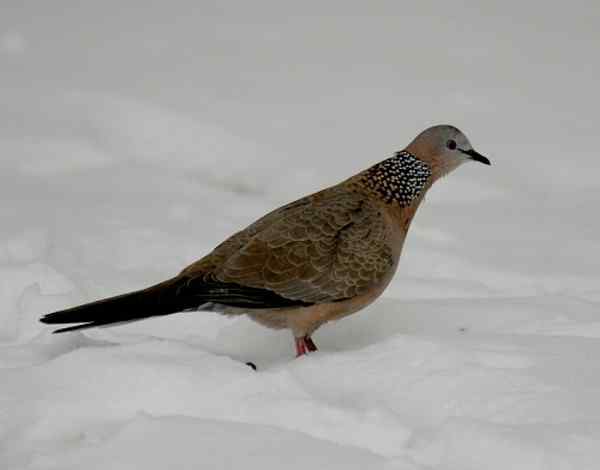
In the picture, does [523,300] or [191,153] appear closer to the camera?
[523,300]

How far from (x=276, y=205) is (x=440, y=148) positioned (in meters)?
2.18

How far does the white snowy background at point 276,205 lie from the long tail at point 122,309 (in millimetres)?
129

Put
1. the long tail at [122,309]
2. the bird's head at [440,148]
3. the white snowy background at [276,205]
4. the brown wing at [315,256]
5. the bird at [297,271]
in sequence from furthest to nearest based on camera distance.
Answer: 1. the bird's head at [440,148]
2. the brown wing at [315,256]
3. the bird at [297,271]
4. the long tail at [122,309]
5. the white snowy background at [276,205]

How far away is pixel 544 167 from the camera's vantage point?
316 inches

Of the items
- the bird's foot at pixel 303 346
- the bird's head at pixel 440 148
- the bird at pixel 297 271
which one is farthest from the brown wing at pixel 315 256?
the bird's head at pixel 440 148

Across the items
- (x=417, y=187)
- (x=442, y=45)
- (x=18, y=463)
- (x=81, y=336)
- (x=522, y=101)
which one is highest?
(x=442, y=45)

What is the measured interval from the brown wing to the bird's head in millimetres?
540

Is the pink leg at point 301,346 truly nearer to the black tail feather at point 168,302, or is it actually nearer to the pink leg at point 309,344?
the pink leg at point 309,344

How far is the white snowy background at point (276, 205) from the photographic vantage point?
3.71m

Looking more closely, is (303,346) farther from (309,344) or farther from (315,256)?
(315,256)

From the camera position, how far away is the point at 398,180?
5.14 m

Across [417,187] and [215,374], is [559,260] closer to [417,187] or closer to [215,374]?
[417,187]

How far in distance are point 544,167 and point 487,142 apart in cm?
55

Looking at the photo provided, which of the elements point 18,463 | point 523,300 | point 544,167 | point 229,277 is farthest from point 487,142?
point 18,463
